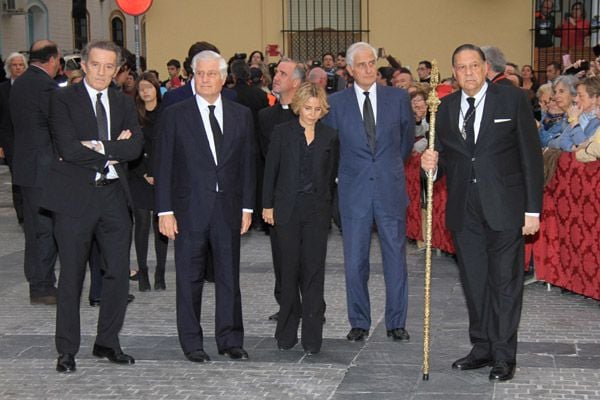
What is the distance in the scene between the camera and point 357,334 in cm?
801

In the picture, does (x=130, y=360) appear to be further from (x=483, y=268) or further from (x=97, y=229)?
(x=483, y=268)

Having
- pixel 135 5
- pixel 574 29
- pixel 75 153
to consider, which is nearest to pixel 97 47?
pixel 75 153

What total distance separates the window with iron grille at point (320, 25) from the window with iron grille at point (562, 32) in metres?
2.94

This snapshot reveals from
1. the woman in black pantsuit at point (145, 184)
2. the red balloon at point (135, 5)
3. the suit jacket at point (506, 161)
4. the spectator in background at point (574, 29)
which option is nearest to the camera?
the suit jacket at point (506, 161)

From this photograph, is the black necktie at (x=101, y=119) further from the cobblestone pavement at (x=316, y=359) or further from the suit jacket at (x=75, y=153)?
the cobblestone pavement at (x=316, y=359)

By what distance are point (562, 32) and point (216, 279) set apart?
41.8 ft

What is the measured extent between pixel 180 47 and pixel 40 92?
10.0m

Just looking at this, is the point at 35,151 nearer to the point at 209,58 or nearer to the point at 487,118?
the point at 209,58

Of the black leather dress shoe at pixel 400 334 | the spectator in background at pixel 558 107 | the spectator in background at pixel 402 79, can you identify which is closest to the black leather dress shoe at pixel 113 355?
the black leather dress shoe at pixel 400 334

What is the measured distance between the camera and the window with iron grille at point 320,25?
19.4m

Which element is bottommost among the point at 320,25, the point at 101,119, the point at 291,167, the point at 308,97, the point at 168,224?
the point at 168,224

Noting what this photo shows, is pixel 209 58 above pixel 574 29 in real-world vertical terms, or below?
below

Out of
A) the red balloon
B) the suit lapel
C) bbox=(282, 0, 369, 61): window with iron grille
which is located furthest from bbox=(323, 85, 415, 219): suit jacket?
bbox=(282, 0, 369, 61): window with iron grille

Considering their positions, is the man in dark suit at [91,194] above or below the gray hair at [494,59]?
below
